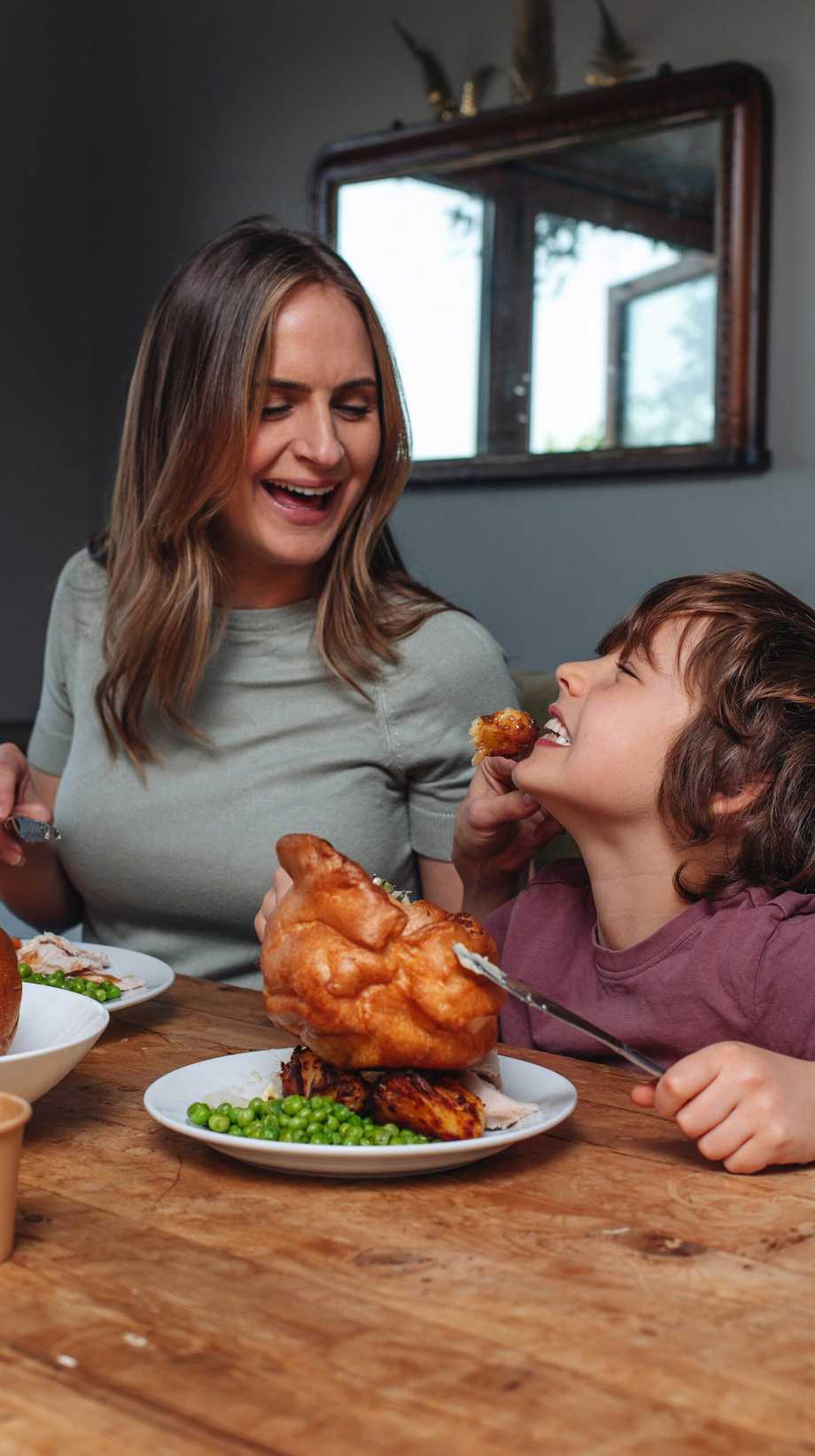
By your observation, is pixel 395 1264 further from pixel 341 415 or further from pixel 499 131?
pixel 499 131

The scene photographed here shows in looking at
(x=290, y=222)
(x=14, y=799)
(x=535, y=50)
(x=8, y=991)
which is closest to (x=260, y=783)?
(x=14, y=799)

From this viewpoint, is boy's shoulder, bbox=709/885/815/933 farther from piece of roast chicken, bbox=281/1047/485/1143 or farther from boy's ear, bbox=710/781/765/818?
piece of roast chicken, bbox=281/1047/485/1143

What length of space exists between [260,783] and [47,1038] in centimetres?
89

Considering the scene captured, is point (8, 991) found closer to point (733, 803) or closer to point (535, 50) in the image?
point (733, 803)

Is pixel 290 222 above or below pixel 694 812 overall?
above

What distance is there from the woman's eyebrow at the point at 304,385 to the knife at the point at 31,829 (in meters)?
0.63

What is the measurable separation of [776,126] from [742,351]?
0.47 metres

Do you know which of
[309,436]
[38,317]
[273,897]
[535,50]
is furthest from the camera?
[38,317]

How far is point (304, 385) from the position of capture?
196cm

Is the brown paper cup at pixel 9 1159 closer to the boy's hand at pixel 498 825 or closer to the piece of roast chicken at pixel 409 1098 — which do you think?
the piece of roast chicken at pixel 409 1098

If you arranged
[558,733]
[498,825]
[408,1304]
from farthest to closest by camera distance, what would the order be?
[498,825]
[558,733]
[408,1304]

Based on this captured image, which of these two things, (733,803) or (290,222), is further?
(290,222)

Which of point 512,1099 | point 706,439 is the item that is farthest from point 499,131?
point 512,1099

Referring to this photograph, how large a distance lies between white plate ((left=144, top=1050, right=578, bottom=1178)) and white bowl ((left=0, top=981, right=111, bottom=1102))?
0.07 m
